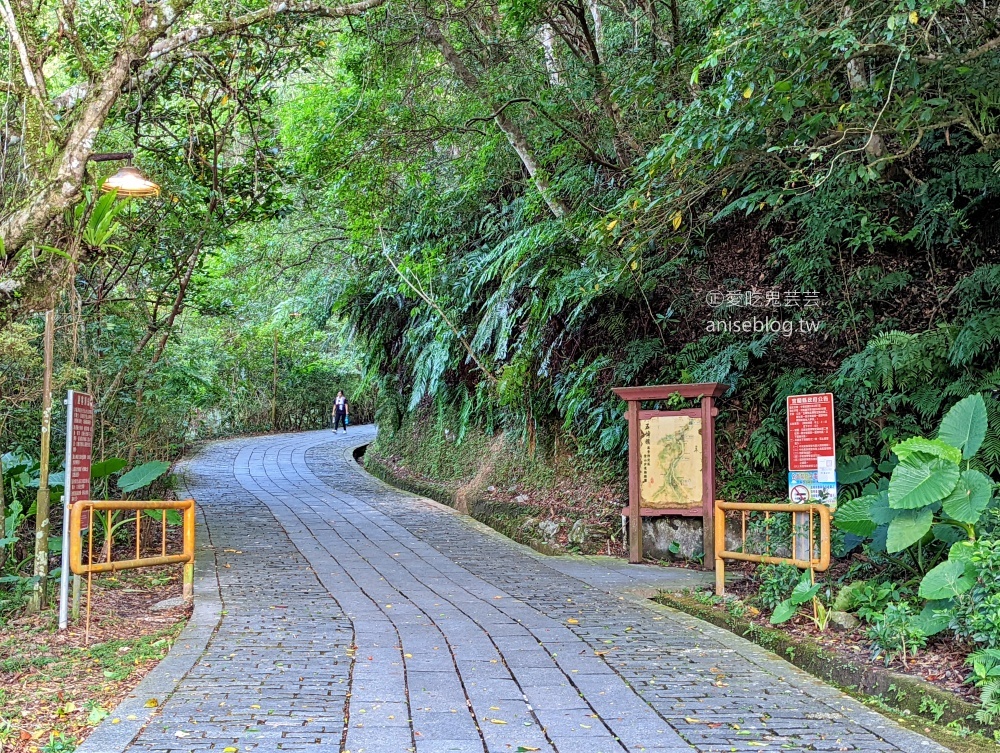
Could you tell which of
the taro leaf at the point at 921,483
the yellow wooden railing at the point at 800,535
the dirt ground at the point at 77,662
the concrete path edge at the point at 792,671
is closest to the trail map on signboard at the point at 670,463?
the concrete path edge at the point at 792,671

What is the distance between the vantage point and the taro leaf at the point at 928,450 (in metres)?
5.12

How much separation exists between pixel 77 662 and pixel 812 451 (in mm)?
5823

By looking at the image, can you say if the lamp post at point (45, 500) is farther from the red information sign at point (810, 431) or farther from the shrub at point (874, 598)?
the red information sign at point (810, 431)

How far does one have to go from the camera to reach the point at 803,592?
5.79 meters

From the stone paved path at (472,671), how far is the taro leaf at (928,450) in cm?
151

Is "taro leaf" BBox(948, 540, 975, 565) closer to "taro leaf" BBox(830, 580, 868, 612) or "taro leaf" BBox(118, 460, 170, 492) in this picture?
"taro leaf" BBox(830, 580, 868, 612)

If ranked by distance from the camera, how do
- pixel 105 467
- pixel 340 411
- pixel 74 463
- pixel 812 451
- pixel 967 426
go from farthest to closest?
pixel 340 411 < pixel 105 467 < pixel 812 451 < pixel 74 463 < pixel 967 426

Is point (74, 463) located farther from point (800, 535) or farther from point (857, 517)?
point (857, 517)

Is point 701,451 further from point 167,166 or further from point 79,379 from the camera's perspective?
point 167,166

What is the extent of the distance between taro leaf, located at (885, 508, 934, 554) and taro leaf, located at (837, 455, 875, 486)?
233 cm

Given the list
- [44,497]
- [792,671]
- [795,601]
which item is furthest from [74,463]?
[795,601]

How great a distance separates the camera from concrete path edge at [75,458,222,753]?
146 inches

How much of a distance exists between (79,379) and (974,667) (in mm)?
6894

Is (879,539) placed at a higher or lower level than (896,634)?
higher
